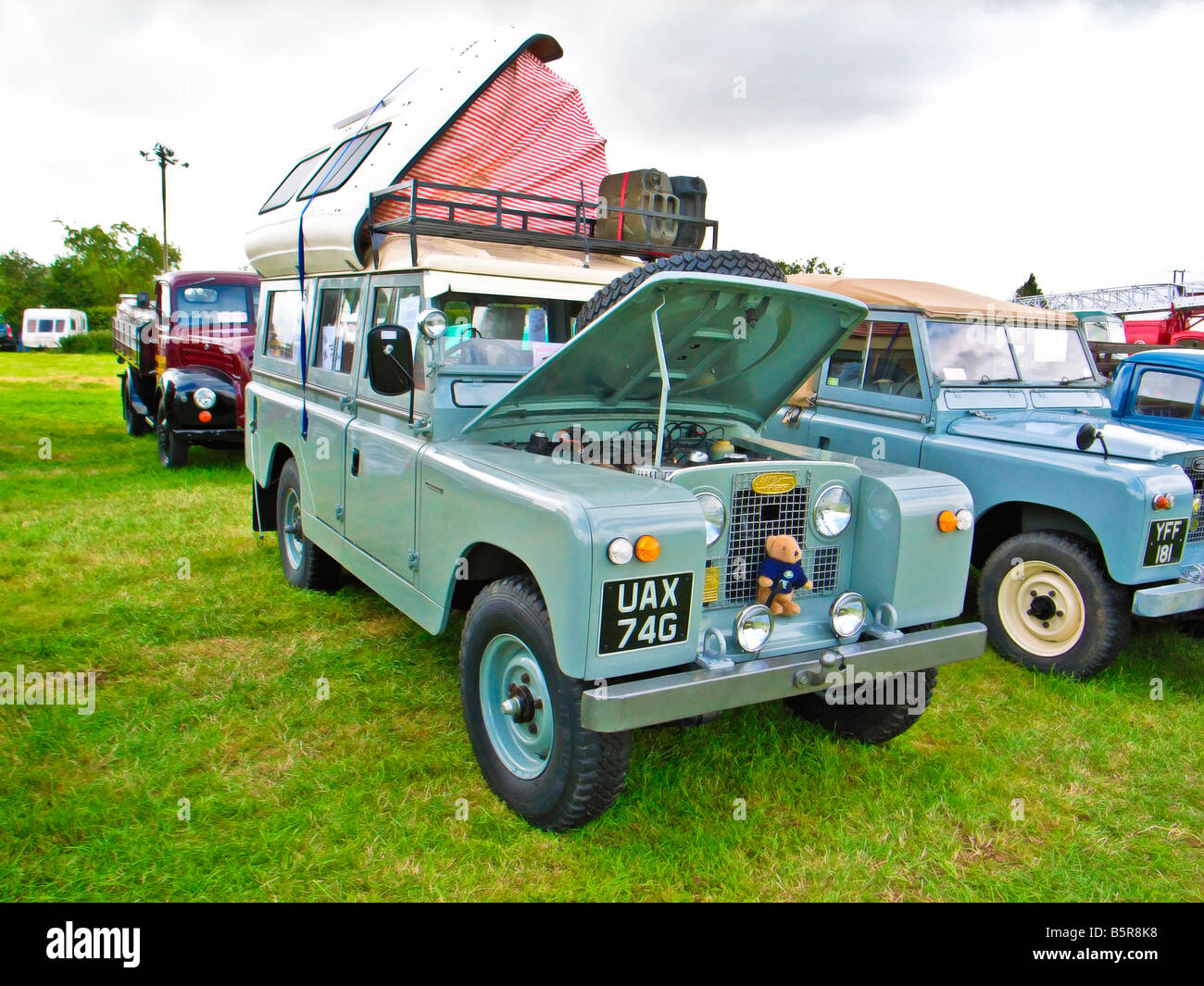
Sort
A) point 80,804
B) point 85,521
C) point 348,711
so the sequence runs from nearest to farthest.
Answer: point 80,804, point 348,711, point 85,521

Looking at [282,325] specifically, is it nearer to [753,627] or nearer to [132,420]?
[753,627]

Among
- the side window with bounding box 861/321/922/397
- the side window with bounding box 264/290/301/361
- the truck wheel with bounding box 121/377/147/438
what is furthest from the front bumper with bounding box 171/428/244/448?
the side window with bounding box 861/321/922/397

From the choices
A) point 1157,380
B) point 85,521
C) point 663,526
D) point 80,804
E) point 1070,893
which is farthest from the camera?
point 85,521

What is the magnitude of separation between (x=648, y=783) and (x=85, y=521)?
641 centimetres

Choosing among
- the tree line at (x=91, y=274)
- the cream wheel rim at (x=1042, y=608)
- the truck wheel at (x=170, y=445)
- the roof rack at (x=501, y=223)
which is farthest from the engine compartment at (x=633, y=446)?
the tree line at (x=91, y=274)

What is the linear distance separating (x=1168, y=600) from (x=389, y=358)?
4.15 meters

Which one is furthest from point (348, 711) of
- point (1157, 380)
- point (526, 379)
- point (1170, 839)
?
point (1157, 380)

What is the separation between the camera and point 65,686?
4262 millimetres

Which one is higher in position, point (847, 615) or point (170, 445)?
point (847, 615)

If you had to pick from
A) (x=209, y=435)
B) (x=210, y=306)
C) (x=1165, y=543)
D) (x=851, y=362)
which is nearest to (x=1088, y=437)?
(x=1165, y=543)

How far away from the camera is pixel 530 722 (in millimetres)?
3230

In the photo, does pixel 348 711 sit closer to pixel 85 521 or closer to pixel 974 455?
pixel 974 455

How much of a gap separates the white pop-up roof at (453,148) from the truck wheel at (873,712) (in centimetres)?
327

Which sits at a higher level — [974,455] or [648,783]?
[974,455]
